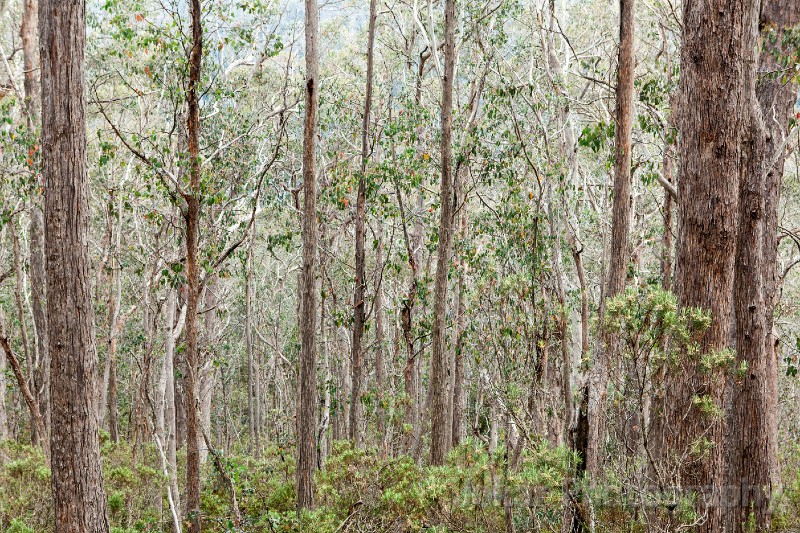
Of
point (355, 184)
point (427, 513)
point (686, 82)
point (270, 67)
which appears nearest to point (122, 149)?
point (270, 67)

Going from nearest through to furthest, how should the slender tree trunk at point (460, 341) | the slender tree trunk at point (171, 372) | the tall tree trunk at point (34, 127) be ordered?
the slender tree trunk at point (171, 372) < the tall tree trunk at point (34, 127) < the slender tree trunk at point (460, 341)

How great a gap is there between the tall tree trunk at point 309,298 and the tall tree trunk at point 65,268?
9.85 feet

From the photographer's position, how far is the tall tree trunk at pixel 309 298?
756 cm

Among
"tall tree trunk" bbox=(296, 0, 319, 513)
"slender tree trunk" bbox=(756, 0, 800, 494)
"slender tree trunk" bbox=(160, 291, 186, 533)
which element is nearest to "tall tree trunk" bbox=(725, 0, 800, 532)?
"slender tree trunk" bbox=(756, 0, 800, 494)

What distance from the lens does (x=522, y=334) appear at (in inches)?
326

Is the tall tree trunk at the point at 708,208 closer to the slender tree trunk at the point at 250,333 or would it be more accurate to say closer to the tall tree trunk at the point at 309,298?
the tall tree trunk at the point at 309,298

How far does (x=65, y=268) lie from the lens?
15.5 ft

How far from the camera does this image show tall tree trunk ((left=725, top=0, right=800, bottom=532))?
6.45 metres

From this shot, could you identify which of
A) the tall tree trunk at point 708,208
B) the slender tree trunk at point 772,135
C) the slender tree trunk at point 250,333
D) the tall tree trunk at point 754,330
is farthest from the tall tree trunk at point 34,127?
the slender tree trunk at point 772,135

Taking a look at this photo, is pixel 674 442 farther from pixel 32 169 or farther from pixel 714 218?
pixel 32 169

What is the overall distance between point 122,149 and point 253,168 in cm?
563

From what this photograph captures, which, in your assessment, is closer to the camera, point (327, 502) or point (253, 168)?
point (327, 502)

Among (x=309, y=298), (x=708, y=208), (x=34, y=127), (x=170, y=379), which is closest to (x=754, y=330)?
(x=708, y=208)

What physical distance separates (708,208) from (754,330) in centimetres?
245
